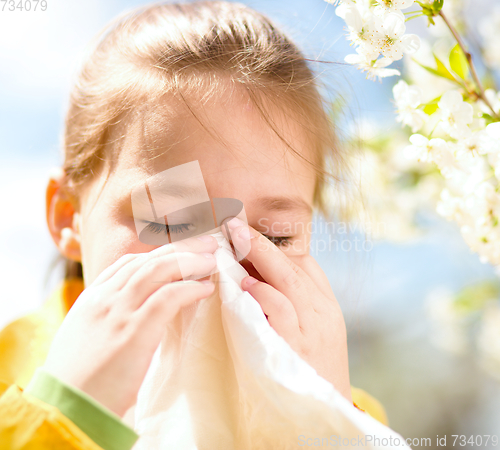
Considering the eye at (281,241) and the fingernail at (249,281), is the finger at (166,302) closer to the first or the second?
the fingernail at (249,281)

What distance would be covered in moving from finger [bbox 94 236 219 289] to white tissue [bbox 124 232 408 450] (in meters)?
0.02

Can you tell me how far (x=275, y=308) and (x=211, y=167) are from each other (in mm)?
219

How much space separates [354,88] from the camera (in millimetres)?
780

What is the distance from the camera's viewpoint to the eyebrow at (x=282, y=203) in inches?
22.1

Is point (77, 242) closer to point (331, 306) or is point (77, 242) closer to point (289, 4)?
point (331, 306)

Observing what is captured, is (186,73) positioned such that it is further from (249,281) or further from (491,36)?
(491,36)


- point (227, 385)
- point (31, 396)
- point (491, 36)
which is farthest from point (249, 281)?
point (491, 36)

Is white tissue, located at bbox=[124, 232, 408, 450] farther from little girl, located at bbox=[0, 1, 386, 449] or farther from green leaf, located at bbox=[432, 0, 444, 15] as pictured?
green leaf, located at bbox=[432, 0, 444, 15]

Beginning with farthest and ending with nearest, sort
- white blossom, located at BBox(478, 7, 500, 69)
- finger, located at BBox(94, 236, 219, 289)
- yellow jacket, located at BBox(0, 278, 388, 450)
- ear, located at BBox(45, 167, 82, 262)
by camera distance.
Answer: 1. white blossom, located at BBox(478, 7, 500, 69)
2. ear, located at BBox(45, 167, 82, 262)
3. finger, located at BBox(94, 236, 219, 289)
4. yellow jacket, located at BBox(0, 278, 388, 450)

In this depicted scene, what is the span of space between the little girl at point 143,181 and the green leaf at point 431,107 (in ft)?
0.66

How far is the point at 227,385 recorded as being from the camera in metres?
0.50

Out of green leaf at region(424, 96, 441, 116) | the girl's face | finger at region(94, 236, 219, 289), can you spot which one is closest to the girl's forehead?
the girl's face

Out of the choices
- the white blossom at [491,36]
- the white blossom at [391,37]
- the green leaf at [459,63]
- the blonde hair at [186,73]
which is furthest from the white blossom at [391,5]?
the white blossom at [491,36]

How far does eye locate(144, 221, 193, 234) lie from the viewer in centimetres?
54
